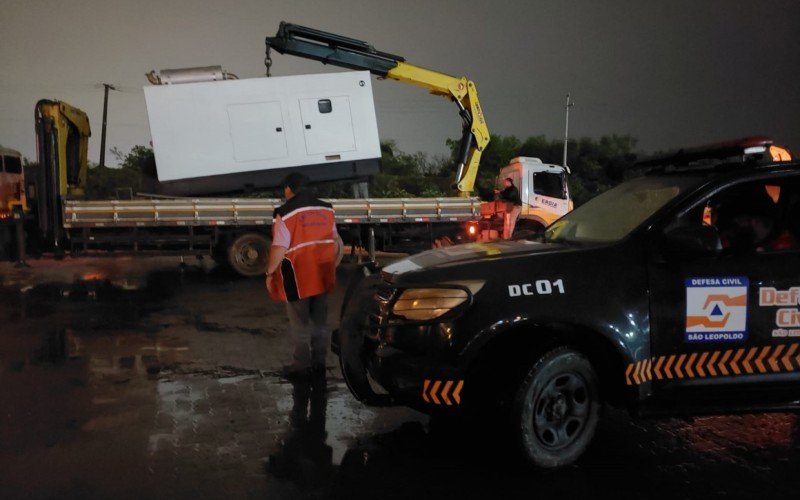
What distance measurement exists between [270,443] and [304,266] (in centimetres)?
165

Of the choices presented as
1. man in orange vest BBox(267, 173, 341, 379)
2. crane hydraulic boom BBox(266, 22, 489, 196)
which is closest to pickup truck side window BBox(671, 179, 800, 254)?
man in orange vest BBox(267, 173, 341, 379)

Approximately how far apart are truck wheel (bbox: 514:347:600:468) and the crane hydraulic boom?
35.5ft

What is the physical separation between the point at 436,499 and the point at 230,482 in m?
1.11

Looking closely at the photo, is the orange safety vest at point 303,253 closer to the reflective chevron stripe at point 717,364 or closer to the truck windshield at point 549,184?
the reflective chevron stripe at point 717,364

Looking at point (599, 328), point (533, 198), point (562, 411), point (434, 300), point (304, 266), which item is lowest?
point (562, 411)

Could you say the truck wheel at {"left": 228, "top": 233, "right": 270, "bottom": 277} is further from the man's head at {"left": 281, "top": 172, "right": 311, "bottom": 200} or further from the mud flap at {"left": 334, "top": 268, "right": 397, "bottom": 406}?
the mud flap at {"left": 334, "top": 268, "right": 397, "bottom": 406}

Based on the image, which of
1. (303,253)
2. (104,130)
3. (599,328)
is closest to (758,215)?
(599,328)

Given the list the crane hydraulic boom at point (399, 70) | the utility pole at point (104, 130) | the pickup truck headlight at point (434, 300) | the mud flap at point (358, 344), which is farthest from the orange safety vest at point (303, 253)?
the utility pole at point (104, 130)

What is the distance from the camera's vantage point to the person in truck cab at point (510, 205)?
505 inches

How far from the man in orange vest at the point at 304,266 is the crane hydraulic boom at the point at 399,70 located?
8288 millimetres

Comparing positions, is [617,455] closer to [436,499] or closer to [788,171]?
[436,499]

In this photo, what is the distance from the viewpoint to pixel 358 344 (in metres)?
3.92

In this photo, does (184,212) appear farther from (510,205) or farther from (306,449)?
(306,449)

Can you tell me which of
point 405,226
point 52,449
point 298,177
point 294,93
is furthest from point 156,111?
point 52,449
